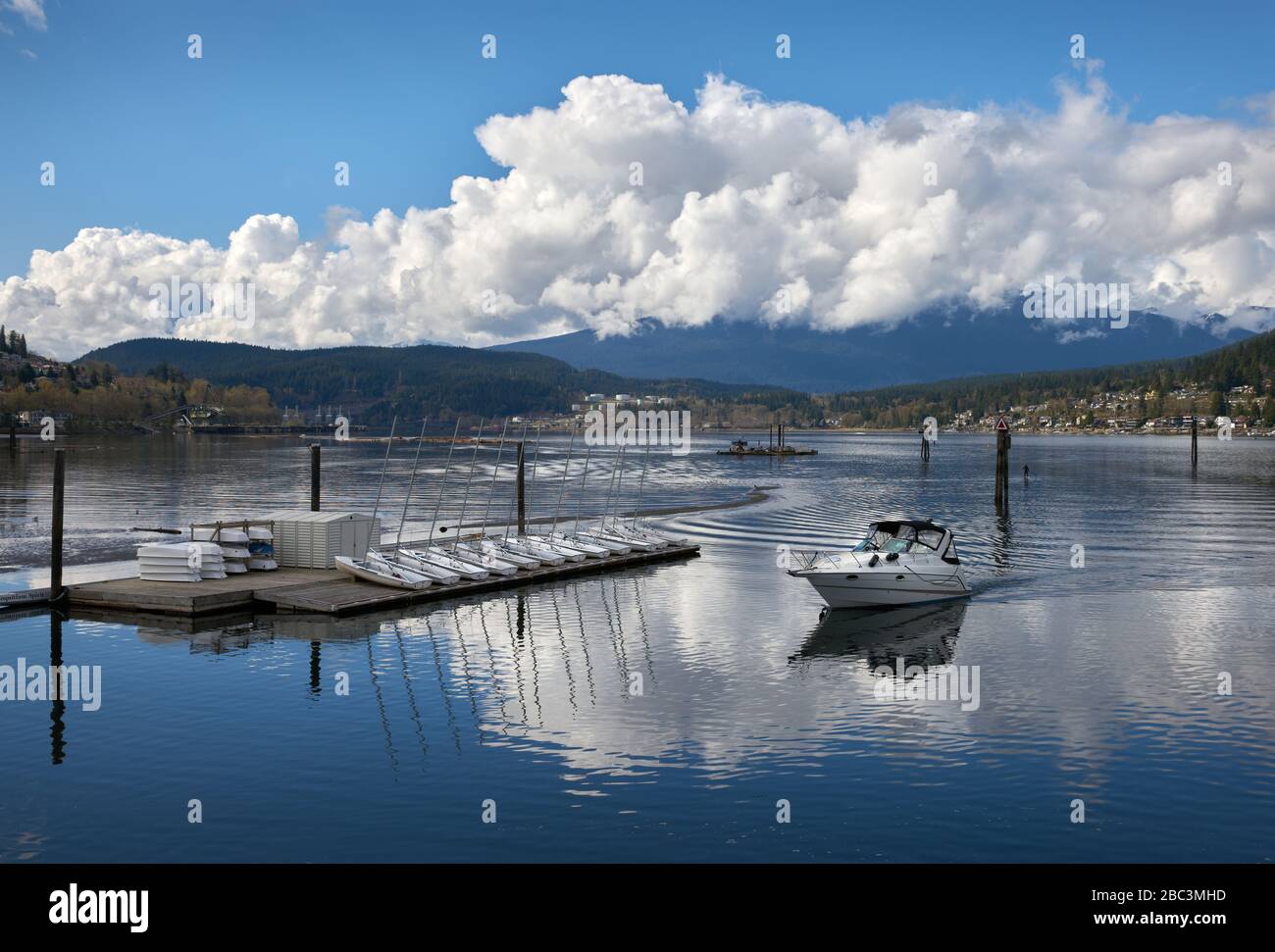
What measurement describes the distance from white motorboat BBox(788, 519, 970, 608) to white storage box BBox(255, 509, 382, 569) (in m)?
17.9

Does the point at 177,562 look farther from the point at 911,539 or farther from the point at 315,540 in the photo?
the point at 911,539

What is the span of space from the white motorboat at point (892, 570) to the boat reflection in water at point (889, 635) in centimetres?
50

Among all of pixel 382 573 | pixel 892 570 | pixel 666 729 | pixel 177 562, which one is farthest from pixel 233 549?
pixel 892 570

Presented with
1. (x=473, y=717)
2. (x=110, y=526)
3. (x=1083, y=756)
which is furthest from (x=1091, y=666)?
(x=110, y=526)

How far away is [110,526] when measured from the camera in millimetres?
64938

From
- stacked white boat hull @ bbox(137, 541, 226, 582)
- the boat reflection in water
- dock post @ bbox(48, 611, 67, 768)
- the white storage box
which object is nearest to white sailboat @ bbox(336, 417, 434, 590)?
the white storage box

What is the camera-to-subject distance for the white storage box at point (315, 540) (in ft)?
146

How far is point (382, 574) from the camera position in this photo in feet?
137
